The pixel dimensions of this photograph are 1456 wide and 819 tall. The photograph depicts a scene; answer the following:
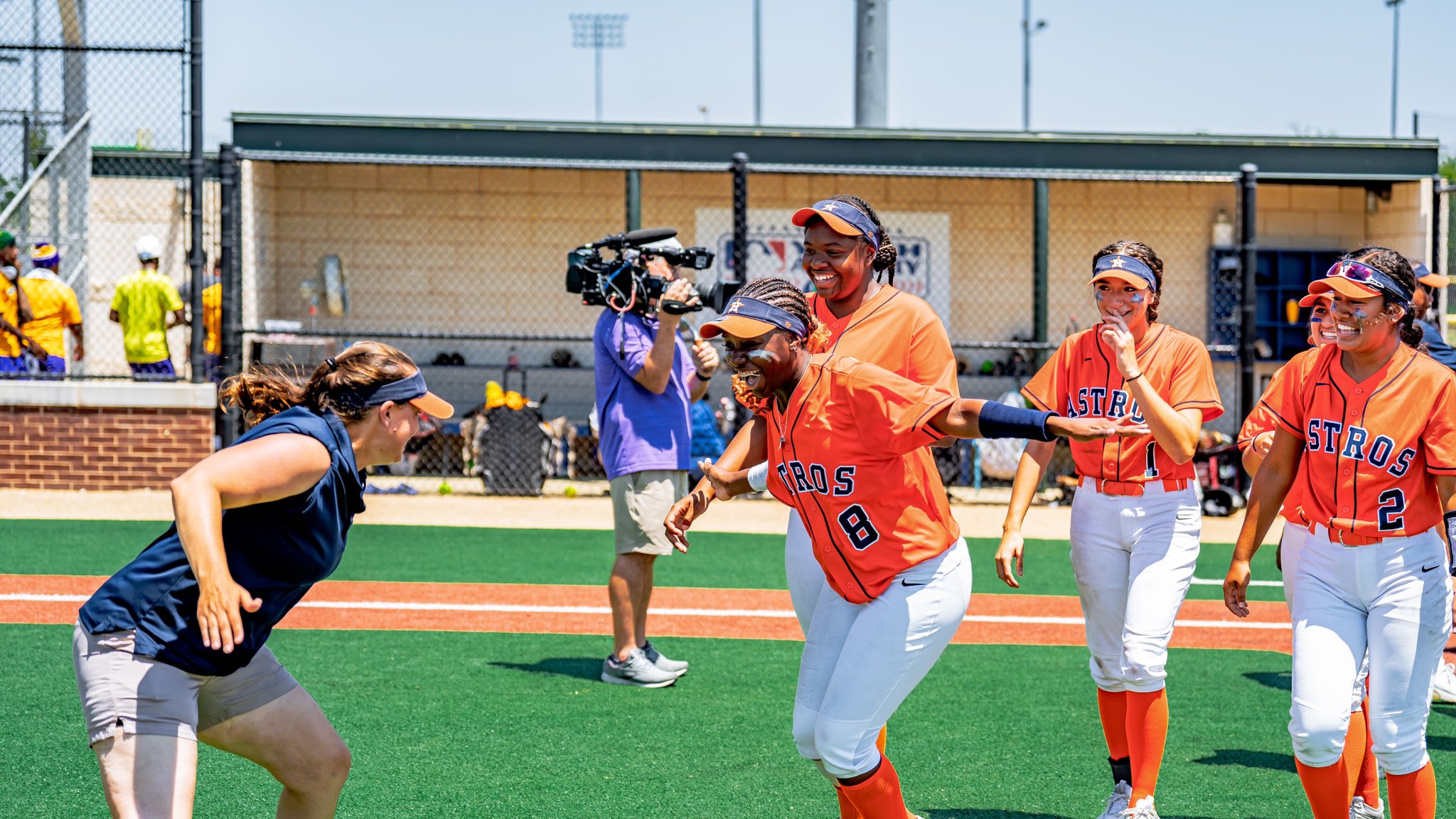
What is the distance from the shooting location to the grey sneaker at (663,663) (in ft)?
22.1

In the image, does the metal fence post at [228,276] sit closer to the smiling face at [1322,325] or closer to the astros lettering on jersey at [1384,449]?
the smiling face at [1322,325]

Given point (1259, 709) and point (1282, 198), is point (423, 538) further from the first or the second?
point (1282, 198)

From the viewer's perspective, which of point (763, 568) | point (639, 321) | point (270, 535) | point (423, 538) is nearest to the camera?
point (270, 535)

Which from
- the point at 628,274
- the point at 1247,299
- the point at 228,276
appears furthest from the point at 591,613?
the point at 1247,299

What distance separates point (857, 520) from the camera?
12.9 feet

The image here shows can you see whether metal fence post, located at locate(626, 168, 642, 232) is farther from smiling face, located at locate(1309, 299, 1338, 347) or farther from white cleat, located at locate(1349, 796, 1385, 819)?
white cleat, located at locate(1349, 796, 1385, 819)

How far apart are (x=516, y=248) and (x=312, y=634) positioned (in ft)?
37.1

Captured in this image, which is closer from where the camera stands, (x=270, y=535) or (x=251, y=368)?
(x=270, y=535)

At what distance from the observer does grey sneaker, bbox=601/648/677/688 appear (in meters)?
6.68

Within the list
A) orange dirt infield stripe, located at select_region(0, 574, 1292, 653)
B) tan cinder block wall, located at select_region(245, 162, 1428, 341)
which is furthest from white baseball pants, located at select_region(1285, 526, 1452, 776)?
tan cinder block wall, located at select_region(245, 162, 1428, 341)

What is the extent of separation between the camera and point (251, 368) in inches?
150

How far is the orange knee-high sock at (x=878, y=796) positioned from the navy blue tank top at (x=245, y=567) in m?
1.57

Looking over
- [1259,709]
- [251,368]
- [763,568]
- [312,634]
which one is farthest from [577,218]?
[251,368]

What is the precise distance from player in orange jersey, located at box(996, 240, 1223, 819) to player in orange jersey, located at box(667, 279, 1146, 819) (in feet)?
2.66
